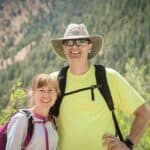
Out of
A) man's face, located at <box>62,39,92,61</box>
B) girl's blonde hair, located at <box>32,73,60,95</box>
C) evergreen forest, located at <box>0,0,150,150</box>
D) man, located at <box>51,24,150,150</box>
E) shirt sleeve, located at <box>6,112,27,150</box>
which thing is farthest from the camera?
evergreen forest, located at <box>0,0,150,150</box>

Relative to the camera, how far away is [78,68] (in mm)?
3488

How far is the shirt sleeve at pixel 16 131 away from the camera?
10.3 feet

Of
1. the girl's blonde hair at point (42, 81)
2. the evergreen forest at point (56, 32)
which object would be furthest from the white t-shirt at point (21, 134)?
the evergreen forest at point (56, 32)

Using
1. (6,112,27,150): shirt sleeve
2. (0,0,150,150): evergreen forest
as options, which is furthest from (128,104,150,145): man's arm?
(0,0,150,150): evergreen forest

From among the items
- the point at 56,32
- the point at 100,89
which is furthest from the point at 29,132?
the point at 56,32

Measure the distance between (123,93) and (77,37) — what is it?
0.43 meters

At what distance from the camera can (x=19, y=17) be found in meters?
100

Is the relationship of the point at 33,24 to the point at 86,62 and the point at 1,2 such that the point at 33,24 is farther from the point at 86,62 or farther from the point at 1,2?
the point at 86,62

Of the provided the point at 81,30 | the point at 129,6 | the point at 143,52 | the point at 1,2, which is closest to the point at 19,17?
the point at 1,2

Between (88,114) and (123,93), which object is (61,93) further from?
(123,93)

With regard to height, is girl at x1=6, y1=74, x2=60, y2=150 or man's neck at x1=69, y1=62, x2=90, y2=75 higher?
man's neck at x1=69, y1=62, x2=90, y2=75

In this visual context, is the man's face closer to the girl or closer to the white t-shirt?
the girl

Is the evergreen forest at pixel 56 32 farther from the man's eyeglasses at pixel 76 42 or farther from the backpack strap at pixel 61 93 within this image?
the backpack strap at pixel 61 93

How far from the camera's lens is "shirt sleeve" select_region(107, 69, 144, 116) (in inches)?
135
